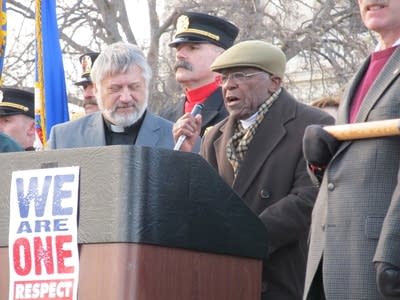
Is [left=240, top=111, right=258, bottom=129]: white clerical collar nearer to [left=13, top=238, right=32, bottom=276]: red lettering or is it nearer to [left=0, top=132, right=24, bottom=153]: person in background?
[left=0, top=132, right=24, bottom=153]: person in background

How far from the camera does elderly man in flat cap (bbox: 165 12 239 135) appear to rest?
24.6 feet

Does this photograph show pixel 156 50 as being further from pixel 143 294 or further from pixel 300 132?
pixel 143 294

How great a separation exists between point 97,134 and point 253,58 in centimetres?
95

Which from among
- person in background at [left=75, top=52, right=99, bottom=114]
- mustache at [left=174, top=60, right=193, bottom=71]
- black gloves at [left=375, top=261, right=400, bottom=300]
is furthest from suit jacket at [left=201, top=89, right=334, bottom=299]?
person in background at [left=75, top=52, right=99, bottom=114]

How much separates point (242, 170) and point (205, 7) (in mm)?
15701

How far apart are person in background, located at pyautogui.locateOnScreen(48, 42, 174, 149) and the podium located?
1284mm

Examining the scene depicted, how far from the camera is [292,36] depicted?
851 inches

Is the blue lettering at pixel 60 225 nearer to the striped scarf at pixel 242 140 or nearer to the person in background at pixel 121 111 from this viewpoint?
the striped scarf at pixel 242 140

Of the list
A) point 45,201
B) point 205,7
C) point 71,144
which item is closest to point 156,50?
point 205,7

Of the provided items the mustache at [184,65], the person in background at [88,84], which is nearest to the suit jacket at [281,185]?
the mustache at [184,65]

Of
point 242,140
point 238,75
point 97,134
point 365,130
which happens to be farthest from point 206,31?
point 365,130

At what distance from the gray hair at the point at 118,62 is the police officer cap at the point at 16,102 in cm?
282

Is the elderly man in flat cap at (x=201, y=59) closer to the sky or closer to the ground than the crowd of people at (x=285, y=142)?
closer to the sky

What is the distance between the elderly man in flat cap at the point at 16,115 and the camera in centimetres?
923
